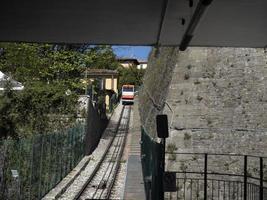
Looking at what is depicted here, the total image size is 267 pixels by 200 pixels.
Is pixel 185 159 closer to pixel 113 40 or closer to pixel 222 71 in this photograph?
pixel 222 71

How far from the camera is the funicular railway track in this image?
84.1 ft

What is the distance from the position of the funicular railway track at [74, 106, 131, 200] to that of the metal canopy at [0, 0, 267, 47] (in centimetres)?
1368

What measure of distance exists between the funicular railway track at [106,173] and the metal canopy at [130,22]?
44.9 feet

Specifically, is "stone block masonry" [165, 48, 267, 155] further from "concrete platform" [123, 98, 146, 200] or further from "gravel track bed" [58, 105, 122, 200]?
"gravel track bed" [58, 105, 122, 200]

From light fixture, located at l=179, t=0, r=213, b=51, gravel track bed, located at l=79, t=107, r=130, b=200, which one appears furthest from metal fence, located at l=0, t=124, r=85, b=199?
light fixture, located at l=179, t=0, r=213, b=51

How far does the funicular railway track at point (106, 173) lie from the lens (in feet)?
84.1

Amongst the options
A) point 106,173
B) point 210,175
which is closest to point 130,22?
point 210,175

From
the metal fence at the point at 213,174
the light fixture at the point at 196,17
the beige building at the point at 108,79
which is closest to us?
the light fixture at the point at 196,17

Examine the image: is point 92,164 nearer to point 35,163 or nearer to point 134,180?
point 134,180

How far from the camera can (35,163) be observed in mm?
21672

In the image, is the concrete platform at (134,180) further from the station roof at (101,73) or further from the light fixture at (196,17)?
the station roof at (101,73)

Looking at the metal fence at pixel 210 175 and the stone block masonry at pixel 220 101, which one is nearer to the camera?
the metal fence at pixel 210 175

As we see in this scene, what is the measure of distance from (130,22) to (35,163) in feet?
42.4

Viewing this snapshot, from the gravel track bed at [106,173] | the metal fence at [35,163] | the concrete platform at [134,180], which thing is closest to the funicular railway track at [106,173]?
the gravel track bed at [106,173]
